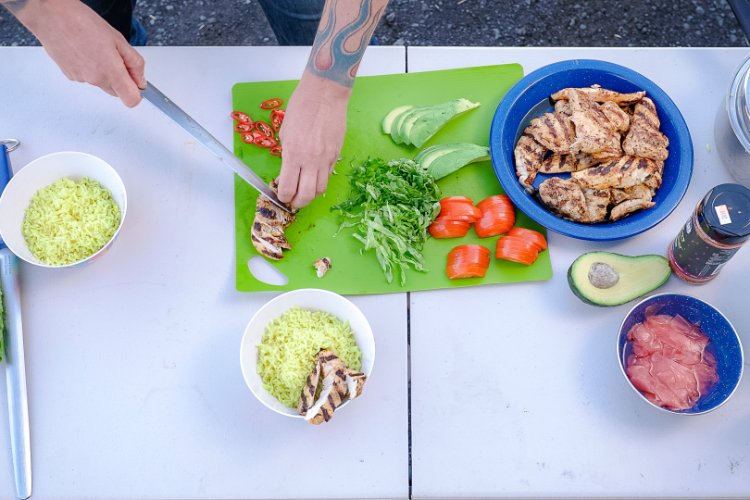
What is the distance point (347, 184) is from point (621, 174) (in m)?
0.76

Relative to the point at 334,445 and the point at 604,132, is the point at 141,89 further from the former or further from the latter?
the point at 604,132

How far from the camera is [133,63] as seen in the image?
158 centimetres

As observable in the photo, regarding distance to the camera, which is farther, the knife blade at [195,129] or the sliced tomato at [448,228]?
the sliced tomato at [448,228]

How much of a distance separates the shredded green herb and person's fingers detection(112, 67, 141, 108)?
23.4 inches

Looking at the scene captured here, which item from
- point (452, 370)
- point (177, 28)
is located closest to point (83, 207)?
point (452, 370)

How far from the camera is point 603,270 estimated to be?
5.26 feet

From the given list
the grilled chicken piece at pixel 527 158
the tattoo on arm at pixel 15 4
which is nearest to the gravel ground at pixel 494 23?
the grilled chicken piece at pixel 527 158

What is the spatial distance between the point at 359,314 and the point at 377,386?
206mm

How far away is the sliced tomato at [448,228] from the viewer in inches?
67.2

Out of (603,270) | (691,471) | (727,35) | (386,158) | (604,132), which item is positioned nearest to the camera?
(691,471)

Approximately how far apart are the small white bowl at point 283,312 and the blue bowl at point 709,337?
608 mm

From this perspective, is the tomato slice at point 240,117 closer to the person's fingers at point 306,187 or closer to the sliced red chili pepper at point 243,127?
the sliced red chili pepper at point 243,127

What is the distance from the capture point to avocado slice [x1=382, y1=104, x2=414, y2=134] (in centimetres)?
186

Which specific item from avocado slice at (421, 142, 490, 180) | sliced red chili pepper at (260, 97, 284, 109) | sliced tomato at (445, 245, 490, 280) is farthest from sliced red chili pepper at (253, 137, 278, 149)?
sliced tomato at (445, 245, 490, 280)
